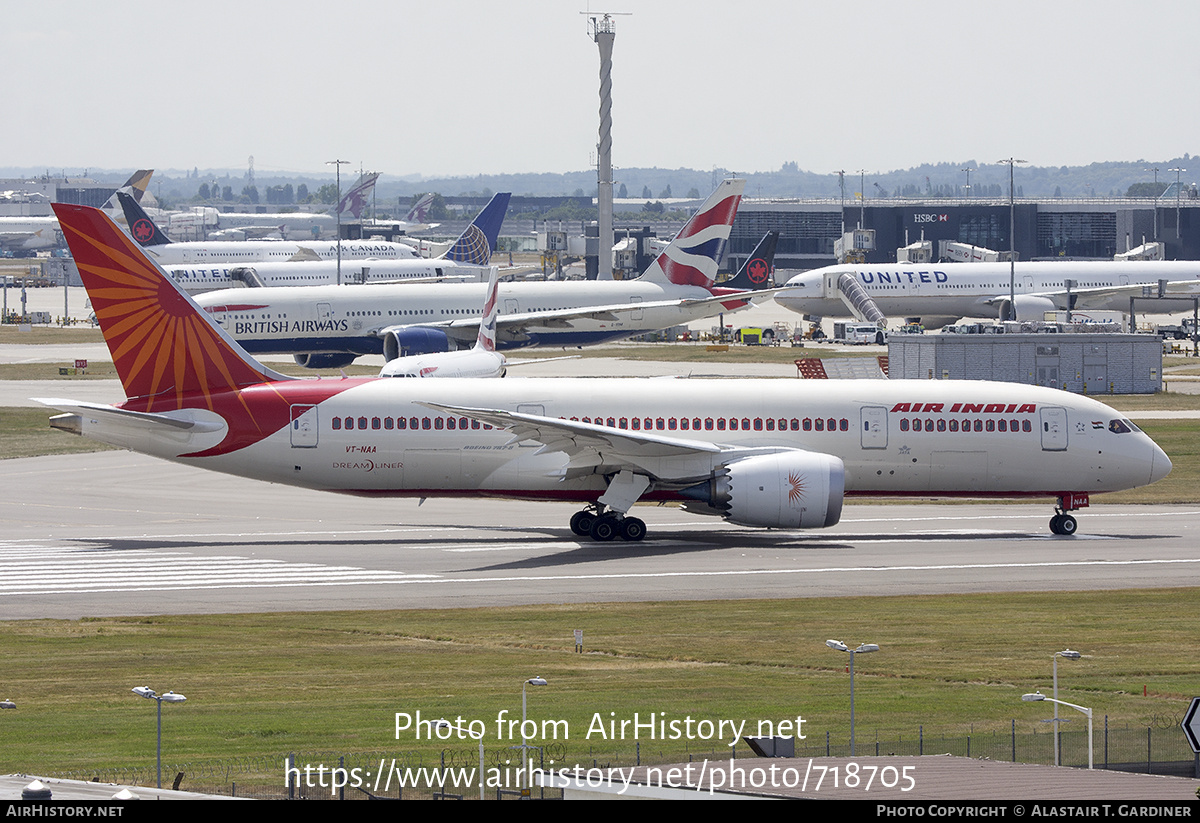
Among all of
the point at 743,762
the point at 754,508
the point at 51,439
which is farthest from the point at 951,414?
the point at 51,439

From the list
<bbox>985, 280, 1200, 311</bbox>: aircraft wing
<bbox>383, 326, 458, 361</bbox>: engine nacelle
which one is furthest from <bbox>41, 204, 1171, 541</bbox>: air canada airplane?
<bbox>985, 280, 1200, 311</bbox>: aircraft wing

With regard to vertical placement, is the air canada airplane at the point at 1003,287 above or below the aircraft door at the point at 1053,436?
above

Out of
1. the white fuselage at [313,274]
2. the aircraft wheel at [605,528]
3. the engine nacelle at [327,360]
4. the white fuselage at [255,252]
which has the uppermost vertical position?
the white fuselage at [255,252]

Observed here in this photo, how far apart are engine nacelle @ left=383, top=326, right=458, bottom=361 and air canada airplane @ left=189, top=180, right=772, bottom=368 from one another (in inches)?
14.0

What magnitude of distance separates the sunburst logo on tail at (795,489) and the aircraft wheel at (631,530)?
455 centimetres

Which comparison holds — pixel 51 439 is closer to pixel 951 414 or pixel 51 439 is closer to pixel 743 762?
pixel 951 414

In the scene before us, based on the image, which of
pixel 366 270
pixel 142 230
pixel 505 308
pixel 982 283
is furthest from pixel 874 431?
pixel 142 230

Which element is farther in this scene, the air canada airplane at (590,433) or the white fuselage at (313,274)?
the white fuselage at (313,274)

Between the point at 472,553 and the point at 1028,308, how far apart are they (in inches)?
3148

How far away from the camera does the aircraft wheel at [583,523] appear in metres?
43.7

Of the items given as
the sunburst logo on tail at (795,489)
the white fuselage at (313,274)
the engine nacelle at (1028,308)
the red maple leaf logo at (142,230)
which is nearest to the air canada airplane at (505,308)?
the engine nacelle at (1028,308)

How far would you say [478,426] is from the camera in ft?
143

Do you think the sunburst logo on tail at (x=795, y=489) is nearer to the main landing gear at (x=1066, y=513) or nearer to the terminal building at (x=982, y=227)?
the main landing gear at (x=1066, y=513)

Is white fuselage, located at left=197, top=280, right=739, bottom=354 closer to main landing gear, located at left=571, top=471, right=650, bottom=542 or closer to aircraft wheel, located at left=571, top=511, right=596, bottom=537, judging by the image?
aircraft wheel, located at left=571, top=511, right=596, bottom=537
